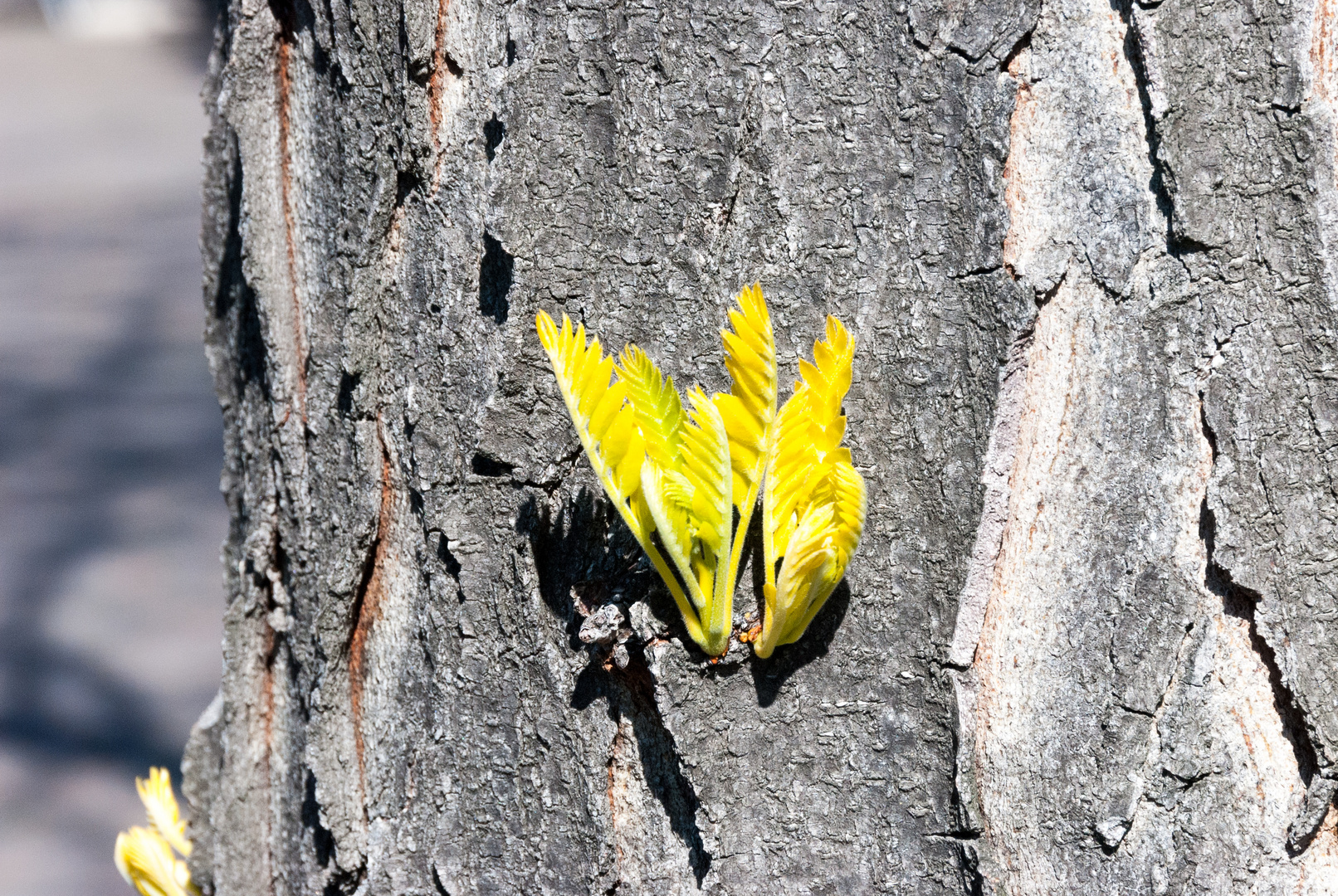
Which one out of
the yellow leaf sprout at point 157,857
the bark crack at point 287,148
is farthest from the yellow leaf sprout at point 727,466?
the yellow leaf sprout at point 157,857

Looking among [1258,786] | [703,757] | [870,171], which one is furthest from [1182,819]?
[870,171]

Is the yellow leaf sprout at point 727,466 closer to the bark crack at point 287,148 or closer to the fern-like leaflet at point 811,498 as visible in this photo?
the fern-like leaflet at point 811,498

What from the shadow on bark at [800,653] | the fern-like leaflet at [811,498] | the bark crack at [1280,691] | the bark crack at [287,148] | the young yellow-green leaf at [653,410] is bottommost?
the bark crack at [1280,691]

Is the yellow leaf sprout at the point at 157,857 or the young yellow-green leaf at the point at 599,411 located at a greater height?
the young yellow-green leaf at the point at 599,411

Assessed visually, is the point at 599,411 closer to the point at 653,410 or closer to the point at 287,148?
the point at 653,410

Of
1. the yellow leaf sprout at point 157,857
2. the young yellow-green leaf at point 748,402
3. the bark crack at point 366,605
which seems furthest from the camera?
the yellow leaf sprout at point 157,857

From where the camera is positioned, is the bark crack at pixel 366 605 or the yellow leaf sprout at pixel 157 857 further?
the yellow leaf sprout at pixel 157 857

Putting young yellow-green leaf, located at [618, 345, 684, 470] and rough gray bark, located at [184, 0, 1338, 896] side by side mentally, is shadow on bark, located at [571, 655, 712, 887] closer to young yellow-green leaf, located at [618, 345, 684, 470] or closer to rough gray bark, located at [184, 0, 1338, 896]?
rough gray bark, located at [184, 0, 1338, 896]
